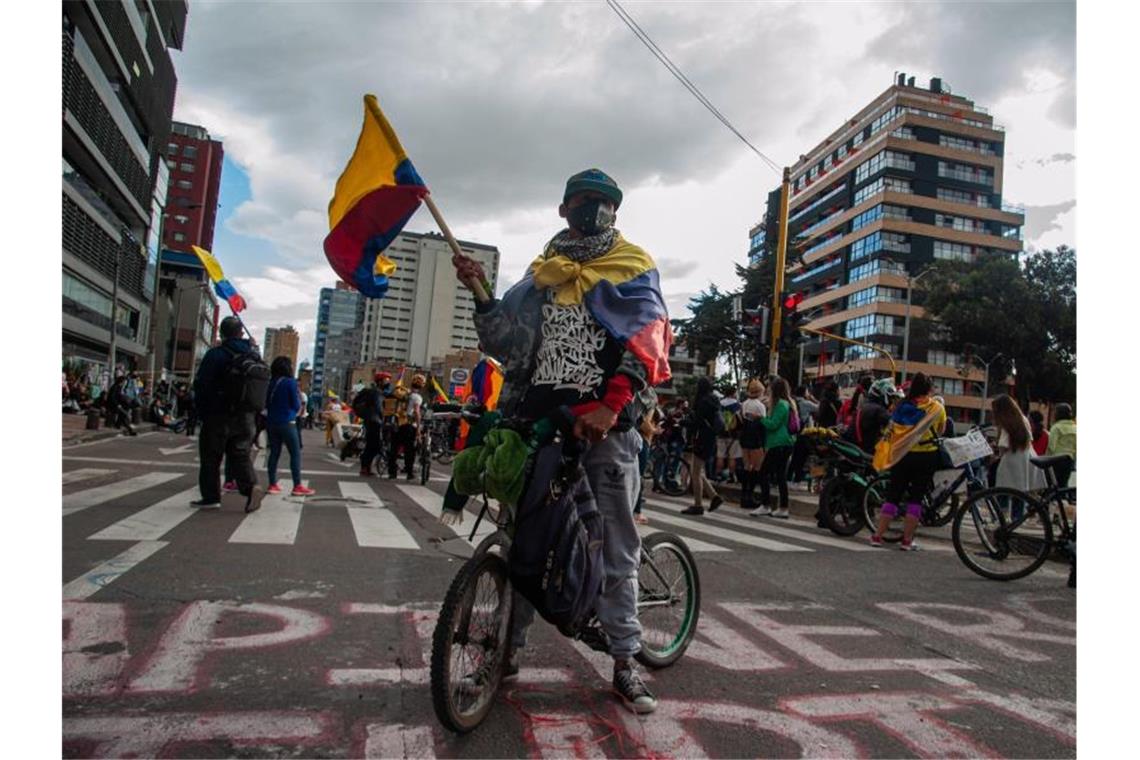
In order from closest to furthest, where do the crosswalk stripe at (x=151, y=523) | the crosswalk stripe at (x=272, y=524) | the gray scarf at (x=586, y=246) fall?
the gray scarf at (x=586, y=246)
the crosswalk stripe at (x=151, y=523)
the crosswalk stripe at (x=272, y=524)

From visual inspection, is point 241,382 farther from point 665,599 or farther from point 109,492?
point 665,599

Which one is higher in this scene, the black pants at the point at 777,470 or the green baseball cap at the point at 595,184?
the green baseball cap at the point at 595,184

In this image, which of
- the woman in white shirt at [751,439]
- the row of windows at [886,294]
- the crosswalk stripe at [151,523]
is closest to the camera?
the crosswalk stripe at [151,523]

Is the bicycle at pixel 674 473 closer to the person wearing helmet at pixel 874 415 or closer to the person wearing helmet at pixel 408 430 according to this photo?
the person wearing helmet at pixel 408 430

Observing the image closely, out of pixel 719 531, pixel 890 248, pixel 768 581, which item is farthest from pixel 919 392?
pixel 890 248

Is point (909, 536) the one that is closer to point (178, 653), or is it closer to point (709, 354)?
point (178, 653)

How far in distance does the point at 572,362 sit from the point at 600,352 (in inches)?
4.5

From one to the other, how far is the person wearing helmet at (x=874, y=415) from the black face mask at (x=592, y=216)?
6.52 metres

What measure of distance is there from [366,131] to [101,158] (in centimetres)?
5020

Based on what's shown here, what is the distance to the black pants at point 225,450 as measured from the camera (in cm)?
762

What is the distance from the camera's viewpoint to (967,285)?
40.4m

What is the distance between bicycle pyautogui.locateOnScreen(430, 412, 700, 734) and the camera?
8.25 feet

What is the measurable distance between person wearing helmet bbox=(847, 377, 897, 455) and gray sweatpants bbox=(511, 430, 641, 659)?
648 cm

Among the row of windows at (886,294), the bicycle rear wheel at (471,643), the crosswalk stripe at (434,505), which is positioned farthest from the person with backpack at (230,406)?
the row of windows at (886,294)
